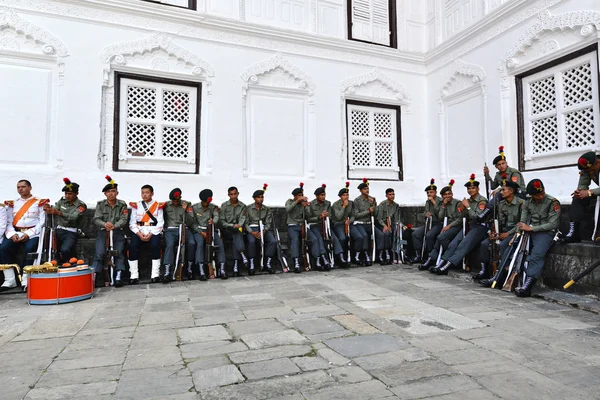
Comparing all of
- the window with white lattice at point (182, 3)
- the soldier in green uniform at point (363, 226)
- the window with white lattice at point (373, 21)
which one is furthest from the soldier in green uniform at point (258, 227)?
the window with white lattice at point (373, 21)

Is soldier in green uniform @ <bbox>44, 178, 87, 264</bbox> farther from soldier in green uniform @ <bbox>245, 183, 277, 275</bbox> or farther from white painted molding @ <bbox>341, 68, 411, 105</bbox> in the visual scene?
white painted molding @ <bbox>341, 68, 411, 105</bbox>

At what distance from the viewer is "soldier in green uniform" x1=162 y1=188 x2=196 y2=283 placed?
22.2 feet

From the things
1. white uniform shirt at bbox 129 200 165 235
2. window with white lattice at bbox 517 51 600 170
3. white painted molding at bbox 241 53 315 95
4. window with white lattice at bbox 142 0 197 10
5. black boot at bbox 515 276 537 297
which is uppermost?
window with white lattice at bbox 142 0 197 10

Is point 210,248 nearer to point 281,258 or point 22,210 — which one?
point 281,258

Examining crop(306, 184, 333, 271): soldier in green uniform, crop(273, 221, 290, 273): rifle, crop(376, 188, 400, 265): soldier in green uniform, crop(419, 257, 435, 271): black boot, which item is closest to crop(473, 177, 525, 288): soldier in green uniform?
crop(419, 257, 435, 271): black boot

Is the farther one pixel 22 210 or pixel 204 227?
pixel 204 227

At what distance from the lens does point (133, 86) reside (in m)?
7.97

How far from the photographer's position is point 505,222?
638cm

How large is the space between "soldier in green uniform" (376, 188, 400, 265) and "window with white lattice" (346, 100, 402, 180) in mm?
1068

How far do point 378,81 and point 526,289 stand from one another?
20.6 ft

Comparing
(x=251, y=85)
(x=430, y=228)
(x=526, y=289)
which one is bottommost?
(x=526, y=289)

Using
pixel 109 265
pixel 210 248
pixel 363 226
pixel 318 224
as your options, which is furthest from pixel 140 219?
pixel 363 226

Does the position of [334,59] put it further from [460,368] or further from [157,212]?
[460,368]

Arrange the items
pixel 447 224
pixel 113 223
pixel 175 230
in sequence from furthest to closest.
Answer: pixel 447 224 < pixel 175 230 < pixel 113 223
